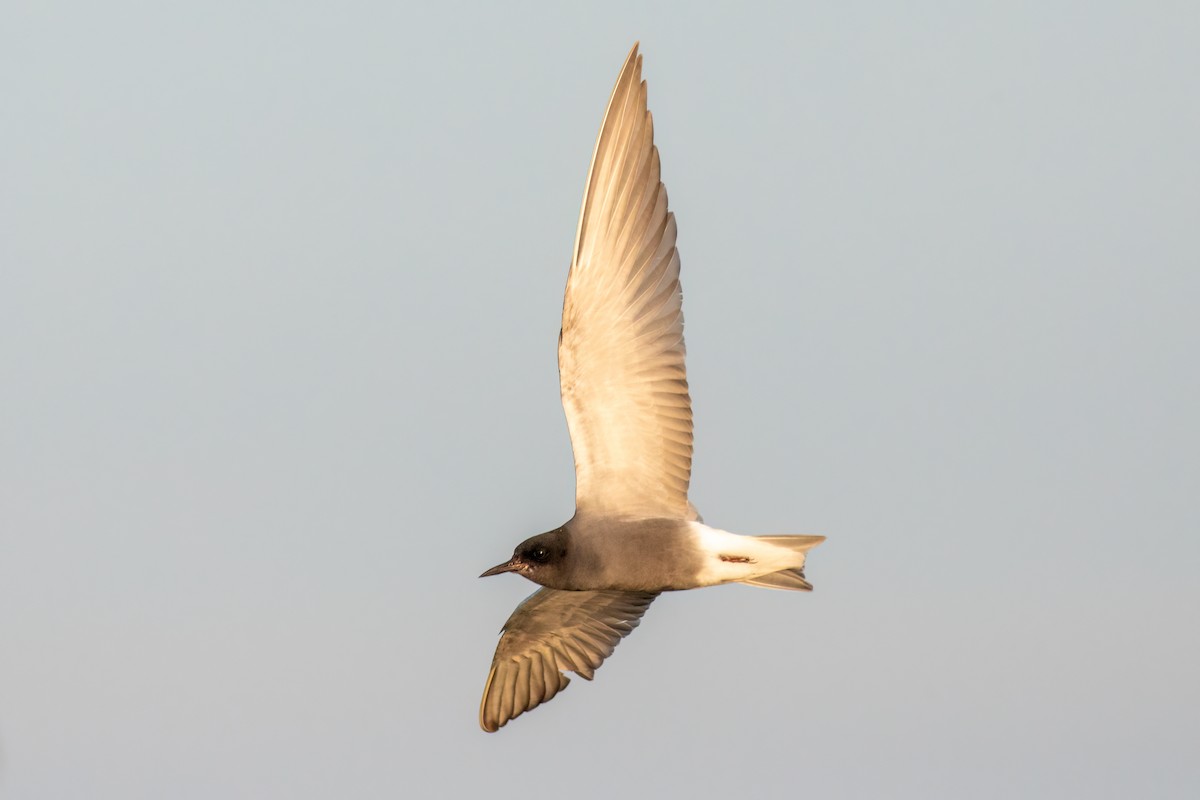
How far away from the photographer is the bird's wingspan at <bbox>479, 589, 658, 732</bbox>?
2162 cm

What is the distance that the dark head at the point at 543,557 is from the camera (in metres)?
19.2

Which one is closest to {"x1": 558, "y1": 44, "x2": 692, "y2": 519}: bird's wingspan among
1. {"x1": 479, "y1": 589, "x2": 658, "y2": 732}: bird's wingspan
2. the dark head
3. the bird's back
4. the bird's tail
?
the bird's back

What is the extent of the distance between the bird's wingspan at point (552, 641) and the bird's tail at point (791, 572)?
2.77 meters

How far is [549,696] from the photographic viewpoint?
2169cm

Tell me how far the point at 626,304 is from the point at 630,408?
1.17 m

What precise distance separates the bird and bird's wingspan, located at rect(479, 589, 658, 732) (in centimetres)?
210

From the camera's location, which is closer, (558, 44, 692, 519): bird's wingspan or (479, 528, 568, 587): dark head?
(558, 44, 692, 519): bird's wingspan

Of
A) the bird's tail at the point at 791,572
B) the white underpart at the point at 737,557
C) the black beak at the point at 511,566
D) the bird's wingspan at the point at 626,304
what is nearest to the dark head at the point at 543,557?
the black beak at the point at 511,566

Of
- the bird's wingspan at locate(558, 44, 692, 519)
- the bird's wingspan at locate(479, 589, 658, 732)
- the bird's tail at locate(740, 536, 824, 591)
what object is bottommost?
the bird's wingspan at locate(479, 589, 658, 732)

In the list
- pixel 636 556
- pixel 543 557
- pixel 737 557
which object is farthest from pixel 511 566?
pixel 737 557

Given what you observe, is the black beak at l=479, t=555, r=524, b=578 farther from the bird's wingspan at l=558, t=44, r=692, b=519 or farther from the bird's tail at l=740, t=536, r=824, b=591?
the bird's tail at l=740, t=536, r=824, b=591

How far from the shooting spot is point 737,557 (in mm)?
18891

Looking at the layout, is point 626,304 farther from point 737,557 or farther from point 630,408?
point 737,557

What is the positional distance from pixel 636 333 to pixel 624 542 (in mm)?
2340
